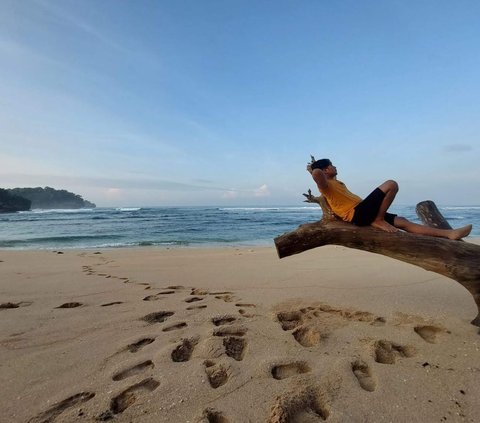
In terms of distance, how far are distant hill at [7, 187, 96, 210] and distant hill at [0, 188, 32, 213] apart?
3559 cm

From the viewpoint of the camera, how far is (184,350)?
309cm

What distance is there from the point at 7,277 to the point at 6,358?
4.14 metres

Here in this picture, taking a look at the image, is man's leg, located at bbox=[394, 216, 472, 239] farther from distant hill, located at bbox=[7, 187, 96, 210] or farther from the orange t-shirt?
distant hill, located at bbox=[7, 187, 96, 210]

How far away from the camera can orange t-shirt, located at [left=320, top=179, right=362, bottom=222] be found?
414 cm

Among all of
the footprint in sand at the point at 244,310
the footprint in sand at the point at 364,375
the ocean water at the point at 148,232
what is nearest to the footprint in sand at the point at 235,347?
the footprint in sand at the point at 244,310

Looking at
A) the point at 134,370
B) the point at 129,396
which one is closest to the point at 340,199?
the point at 134,370

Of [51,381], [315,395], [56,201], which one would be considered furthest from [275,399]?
[56,201]

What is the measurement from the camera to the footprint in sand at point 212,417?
2.11m

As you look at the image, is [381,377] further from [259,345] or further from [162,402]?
[162,402]

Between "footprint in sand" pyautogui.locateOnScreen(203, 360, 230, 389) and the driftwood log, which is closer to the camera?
"footprint in sand" pyautogui.locateOnScreen(203, 360, 230, 389)

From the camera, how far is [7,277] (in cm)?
633

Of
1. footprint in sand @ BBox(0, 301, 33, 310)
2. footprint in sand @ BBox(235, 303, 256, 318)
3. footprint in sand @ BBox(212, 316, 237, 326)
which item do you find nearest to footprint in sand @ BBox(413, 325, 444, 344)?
footprint in sand @ BBox(235, 303, 256, 318)

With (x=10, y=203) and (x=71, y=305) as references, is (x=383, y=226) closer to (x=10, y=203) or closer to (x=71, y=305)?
(x=71, y=305)

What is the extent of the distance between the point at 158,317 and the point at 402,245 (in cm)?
310
